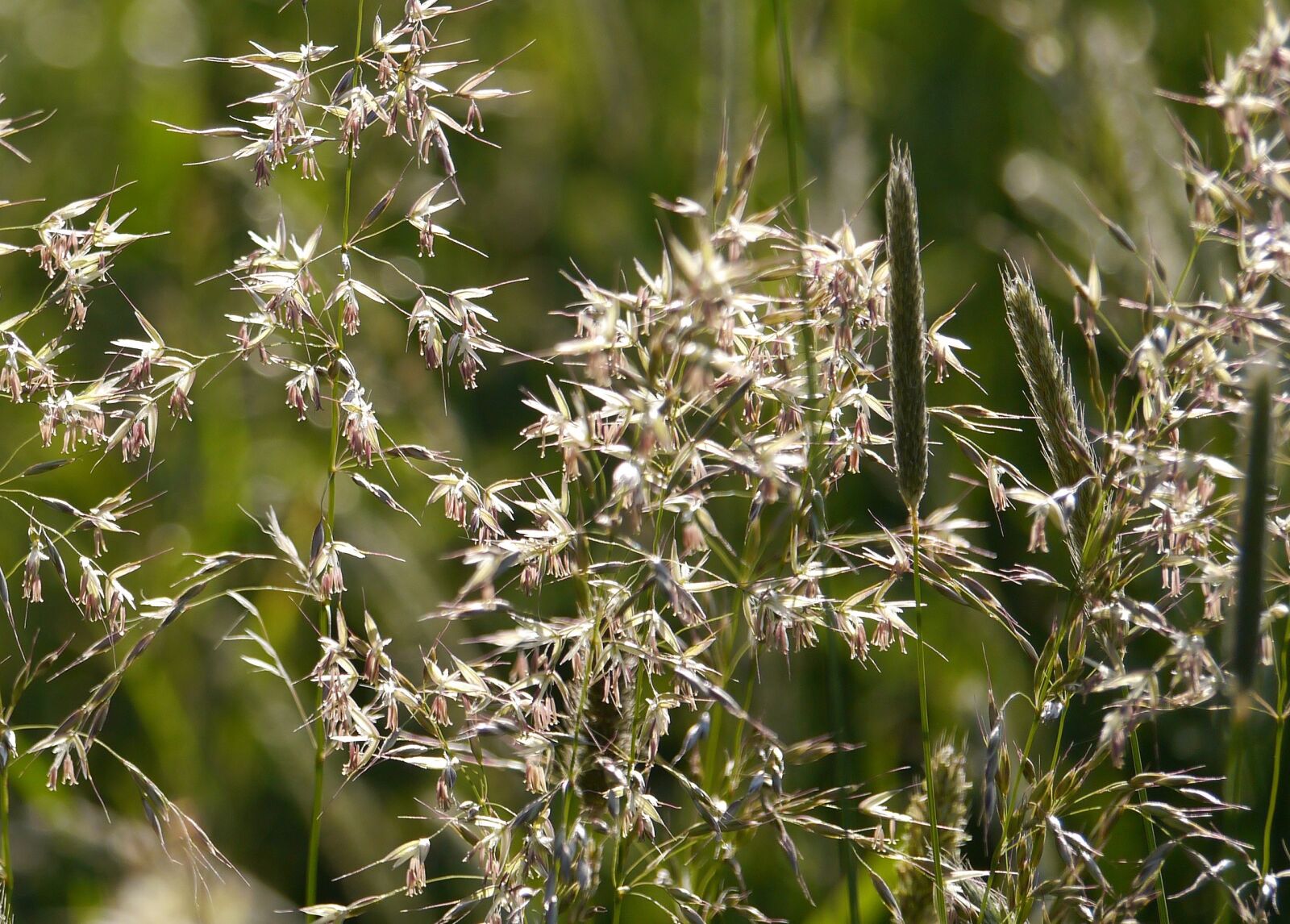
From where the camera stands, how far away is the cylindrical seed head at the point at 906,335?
59 centimetres

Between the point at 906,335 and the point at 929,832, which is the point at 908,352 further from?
the point at 929,832

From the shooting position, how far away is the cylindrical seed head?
0.59m

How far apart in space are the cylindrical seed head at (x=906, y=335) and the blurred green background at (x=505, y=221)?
48cm

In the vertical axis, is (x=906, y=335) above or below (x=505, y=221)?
below

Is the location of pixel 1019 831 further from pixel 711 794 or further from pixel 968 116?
pixel 968 116

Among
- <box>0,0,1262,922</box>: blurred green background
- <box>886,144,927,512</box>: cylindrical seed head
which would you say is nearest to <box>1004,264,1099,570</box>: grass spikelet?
<box>886,144,927,512</box>: cylindrical seed head

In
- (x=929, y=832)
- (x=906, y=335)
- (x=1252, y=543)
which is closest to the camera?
(x=1252, y=543)

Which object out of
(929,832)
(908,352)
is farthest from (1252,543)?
(929,832)

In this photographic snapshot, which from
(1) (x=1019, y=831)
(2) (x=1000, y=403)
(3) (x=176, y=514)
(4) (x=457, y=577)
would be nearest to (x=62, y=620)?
(3) (x=176, y=514)

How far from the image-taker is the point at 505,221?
2.18 m

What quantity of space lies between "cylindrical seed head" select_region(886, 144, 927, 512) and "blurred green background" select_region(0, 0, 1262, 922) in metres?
0.48

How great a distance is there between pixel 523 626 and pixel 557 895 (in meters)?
0.14

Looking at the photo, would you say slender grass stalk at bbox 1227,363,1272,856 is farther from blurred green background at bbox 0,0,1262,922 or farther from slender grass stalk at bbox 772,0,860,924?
blurred green background at bbox 0,0,1262,922

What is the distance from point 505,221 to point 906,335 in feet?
5.41
